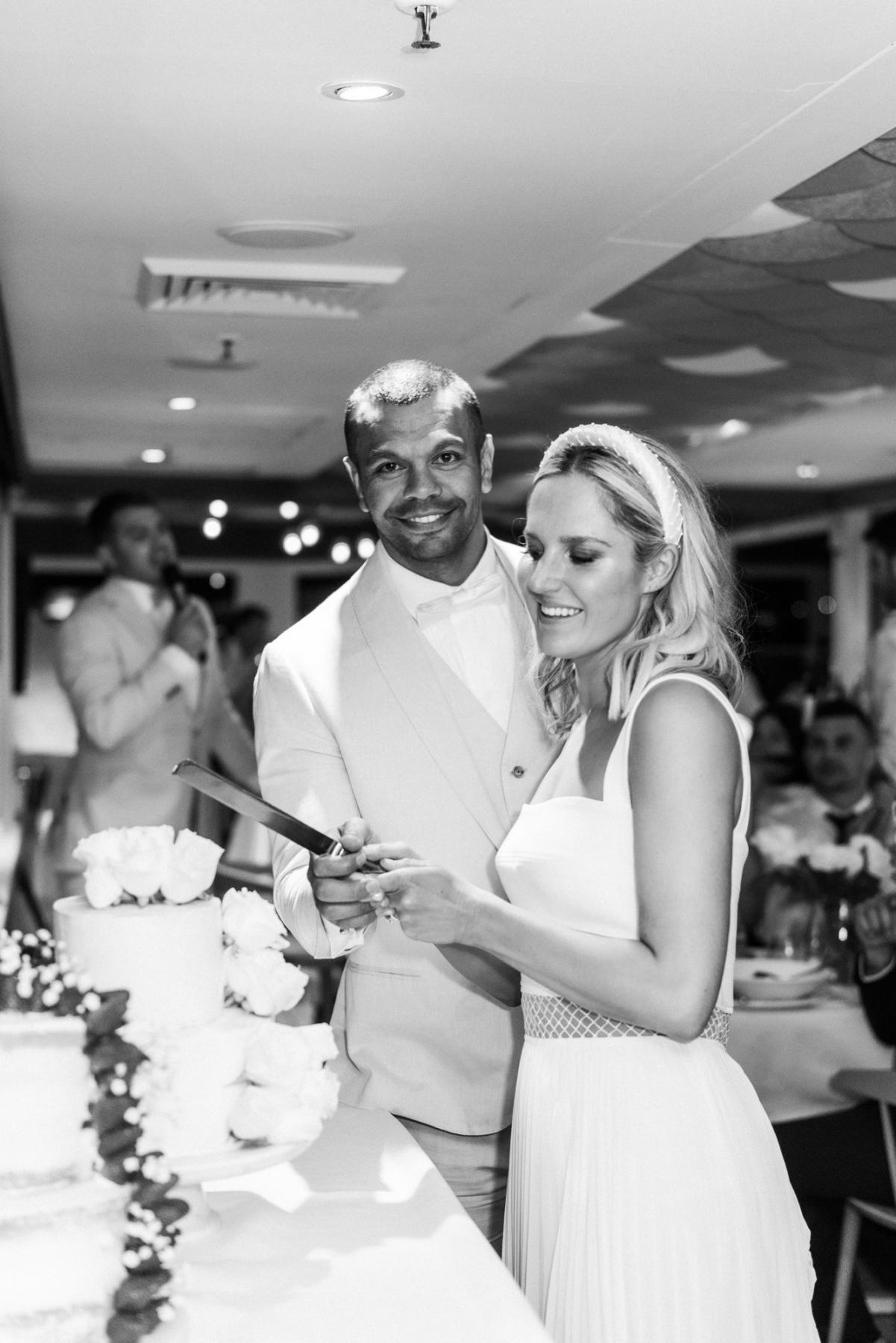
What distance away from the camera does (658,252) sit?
4.74 metres

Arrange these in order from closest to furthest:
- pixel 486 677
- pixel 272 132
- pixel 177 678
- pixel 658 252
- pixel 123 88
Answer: pixel 486 677
pixel 123 88
pixel 272 132
pixel 658 252
pixel 177 678

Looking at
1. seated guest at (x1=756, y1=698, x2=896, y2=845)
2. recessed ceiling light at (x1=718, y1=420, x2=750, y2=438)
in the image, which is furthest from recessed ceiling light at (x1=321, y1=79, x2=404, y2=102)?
recessed ceiling light at (x1=718, y1=420, x2=750, y2=438)

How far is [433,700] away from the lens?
7.77ft

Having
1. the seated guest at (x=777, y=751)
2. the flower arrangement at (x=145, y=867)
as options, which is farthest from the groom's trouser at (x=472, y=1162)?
the seated guest at (x=777, y=751)

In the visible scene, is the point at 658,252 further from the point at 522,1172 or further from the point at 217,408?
the point at 217,408

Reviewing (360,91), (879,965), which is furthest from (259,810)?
(879,965)

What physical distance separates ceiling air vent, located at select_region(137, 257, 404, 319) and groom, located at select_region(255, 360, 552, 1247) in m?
2.54

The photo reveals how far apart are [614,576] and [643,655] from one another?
0.10 meters

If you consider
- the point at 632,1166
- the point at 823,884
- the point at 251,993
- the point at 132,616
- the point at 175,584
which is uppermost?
the point at 175,584

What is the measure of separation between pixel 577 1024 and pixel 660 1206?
0.76 feet

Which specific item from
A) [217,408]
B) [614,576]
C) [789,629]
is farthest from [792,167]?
[789,629]

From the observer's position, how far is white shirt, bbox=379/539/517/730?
245 cm

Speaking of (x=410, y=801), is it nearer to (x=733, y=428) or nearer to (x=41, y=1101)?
(x=41, y=1101)

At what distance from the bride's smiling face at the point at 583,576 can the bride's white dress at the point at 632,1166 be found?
0.14 meters
